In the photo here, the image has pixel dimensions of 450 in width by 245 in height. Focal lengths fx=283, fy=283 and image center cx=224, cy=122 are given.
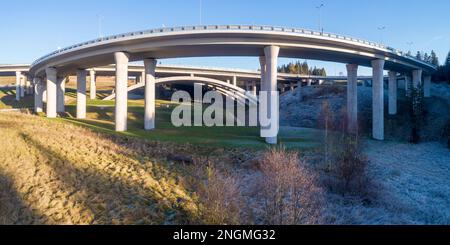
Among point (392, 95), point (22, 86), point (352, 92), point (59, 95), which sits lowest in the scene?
point (352, 92)

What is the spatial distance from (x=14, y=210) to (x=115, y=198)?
14.4 feet

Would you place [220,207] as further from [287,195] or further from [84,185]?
[84,185]

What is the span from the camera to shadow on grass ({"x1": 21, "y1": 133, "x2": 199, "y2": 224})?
521 inches

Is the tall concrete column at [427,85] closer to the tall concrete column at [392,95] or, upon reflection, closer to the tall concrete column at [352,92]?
the tall concrete column at [392,95]

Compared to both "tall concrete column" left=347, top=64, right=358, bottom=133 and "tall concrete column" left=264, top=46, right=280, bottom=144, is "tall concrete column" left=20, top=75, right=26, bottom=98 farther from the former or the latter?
"tall concrete column" left=347, top=64, right=358, bottom=133

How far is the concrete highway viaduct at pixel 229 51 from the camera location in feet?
110

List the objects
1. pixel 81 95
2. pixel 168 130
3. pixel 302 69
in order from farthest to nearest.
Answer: pixel 302 69, pixel 81 95, pixel 168 130

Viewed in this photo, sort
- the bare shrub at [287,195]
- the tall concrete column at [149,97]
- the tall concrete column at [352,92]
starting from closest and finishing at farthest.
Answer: the bare shrub at [287,195] < the tall concrete column at [149,97] < the tall concrete column at [352,92]

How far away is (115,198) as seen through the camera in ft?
49.1

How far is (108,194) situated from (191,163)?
7.96 m

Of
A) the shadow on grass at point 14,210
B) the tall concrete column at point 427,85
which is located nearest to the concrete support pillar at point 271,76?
the shadow on grass at point 14,210

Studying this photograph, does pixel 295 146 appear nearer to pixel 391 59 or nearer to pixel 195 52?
pixel 195 52

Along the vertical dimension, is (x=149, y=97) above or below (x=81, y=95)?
below

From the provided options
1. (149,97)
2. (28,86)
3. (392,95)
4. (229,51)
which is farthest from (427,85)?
(28,86)
